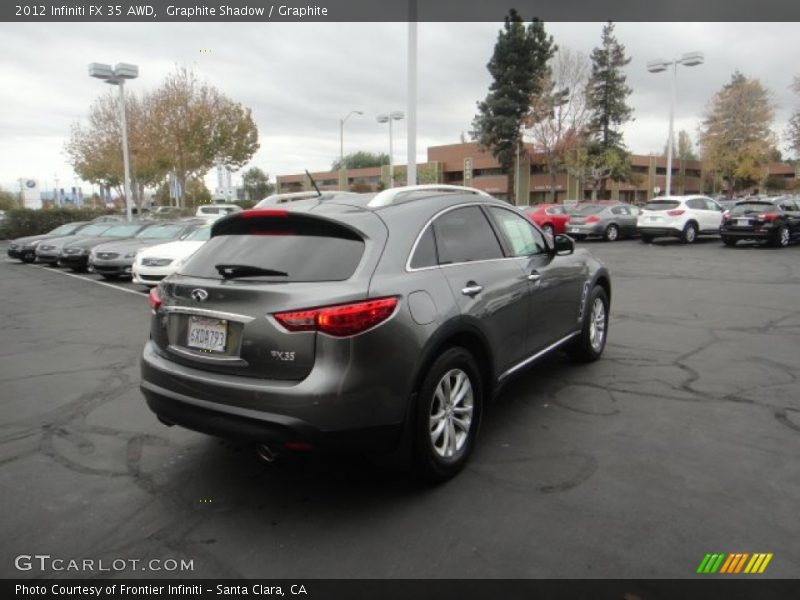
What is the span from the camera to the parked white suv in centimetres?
2042

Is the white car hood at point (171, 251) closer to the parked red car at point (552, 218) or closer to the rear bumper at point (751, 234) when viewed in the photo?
the parked red car at point (552, 218)

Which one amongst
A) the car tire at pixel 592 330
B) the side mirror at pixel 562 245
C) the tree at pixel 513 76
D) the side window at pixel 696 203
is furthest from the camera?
the tree at pixel 513 76

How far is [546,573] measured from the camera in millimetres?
2617

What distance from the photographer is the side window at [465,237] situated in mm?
3734

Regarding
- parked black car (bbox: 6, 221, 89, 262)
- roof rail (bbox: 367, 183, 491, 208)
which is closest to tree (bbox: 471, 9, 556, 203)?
parked black car (bbox: 6, 221, 89, 262)

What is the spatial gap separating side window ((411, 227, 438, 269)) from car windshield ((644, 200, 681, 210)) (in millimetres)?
19724

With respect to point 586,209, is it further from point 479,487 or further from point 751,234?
point 479,487

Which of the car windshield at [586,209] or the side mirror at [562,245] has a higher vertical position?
the car windshield at [586,209]

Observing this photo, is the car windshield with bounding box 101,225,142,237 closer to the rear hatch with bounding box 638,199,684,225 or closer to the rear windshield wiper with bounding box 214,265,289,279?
the rear windshield wiper with bounding box 214,265,289,279

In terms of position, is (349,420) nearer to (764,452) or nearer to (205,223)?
(764,452)

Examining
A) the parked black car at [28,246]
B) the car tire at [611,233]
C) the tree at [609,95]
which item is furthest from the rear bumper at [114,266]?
the tree at [609,95]

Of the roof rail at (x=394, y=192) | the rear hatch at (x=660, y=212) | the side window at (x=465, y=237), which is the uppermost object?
the rear hatch at (x=660, y=212)

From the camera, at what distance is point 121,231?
17.3 m

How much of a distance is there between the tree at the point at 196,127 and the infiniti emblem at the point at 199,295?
32807 millimetres
